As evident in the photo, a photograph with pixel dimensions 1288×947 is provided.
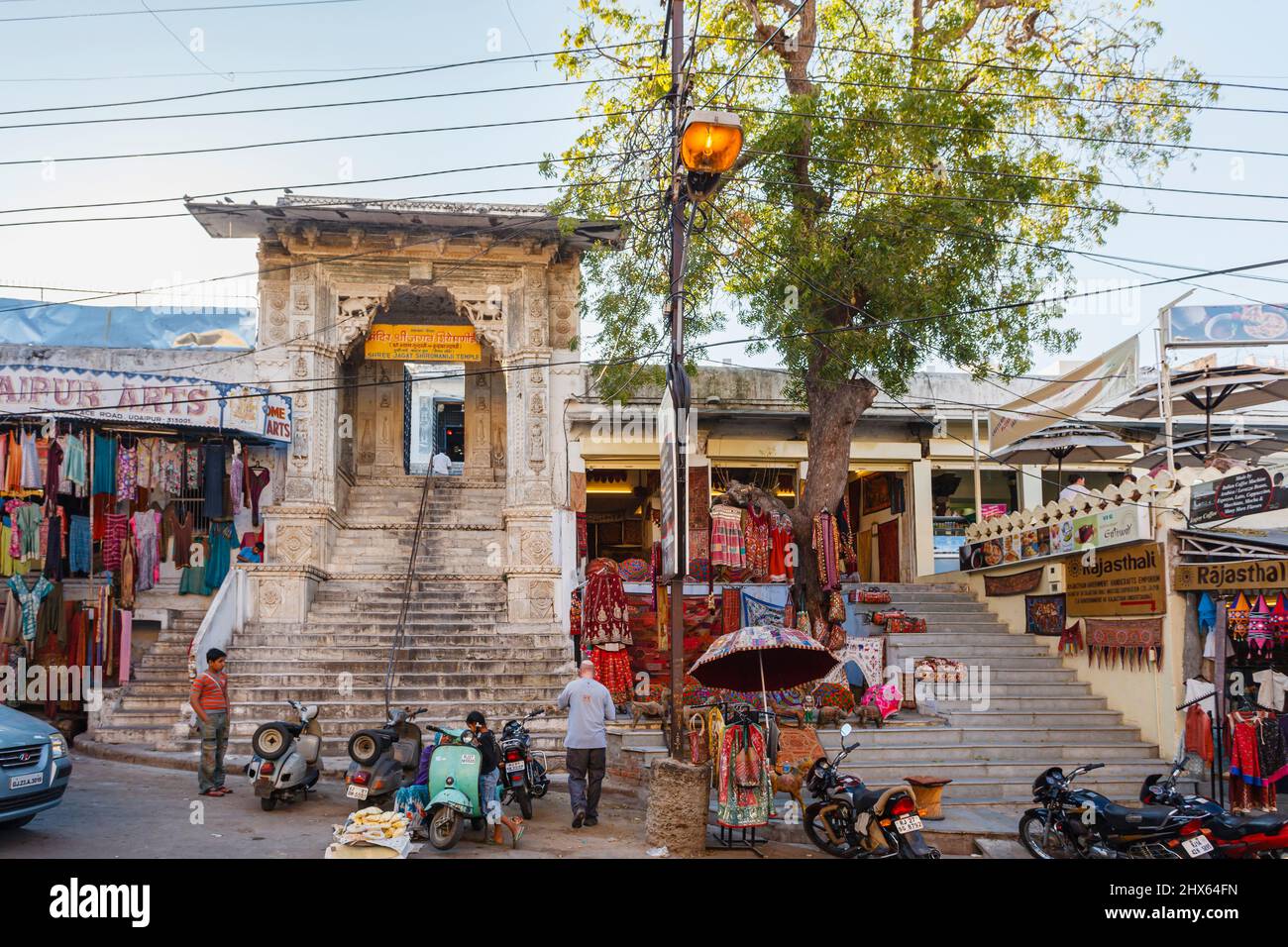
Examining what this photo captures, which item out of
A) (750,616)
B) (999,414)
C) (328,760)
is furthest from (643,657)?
(999,414)

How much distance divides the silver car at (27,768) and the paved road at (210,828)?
33cm

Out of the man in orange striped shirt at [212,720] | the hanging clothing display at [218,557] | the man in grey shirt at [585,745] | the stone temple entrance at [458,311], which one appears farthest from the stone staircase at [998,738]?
the hanging clothing display at [218,557]

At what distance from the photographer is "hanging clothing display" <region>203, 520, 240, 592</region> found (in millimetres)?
16766

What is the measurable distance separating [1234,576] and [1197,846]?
16.1 ft

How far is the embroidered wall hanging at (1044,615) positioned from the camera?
592 inches

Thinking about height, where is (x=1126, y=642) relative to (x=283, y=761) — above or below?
above

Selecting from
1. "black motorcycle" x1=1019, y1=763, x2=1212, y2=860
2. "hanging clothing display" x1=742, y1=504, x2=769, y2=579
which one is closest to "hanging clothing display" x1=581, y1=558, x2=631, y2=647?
"hanging clothing display" x1=742, y1=504, x2=769, y2=579

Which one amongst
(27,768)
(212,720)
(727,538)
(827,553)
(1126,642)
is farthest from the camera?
(727,538)

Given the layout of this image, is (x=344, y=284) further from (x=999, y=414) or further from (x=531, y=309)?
(x=999, y=414)

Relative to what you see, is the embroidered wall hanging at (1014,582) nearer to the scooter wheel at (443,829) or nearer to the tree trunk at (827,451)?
the tree trunk at (827,451)

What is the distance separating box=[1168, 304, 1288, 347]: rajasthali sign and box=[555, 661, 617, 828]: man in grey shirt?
9.09m

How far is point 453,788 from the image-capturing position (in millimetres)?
8914

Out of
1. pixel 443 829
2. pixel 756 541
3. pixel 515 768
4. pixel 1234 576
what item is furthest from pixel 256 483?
pixel 1234 576

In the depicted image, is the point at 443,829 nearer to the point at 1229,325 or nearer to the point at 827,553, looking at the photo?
the point at 827,553
